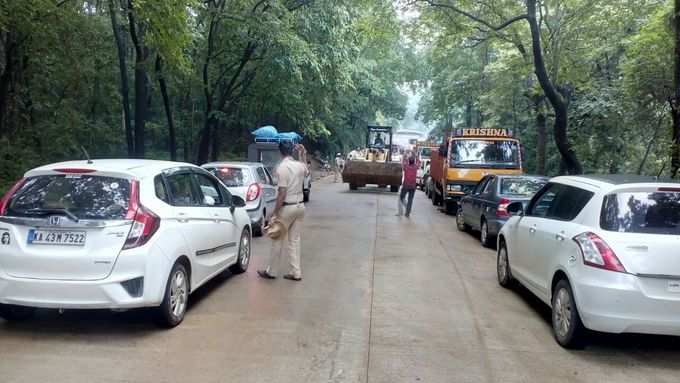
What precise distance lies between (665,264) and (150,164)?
17.0 feet

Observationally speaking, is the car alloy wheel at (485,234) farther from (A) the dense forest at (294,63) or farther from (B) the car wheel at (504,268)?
(A) the dense forest at (294,63)

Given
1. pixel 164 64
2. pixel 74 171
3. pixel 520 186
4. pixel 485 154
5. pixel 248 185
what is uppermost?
pixel 164 64

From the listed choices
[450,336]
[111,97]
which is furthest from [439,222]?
[111,97]

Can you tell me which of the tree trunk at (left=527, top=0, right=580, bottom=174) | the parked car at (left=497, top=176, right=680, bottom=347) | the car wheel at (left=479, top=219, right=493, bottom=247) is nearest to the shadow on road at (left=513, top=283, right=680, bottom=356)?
the parked car at (left=497, top=176, right=680, bottom=347)

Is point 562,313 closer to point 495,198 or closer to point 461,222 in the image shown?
point 495,198

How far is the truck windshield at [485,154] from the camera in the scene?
17.5 m

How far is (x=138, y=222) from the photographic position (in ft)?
18.5

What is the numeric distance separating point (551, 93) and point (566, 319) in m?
11.6

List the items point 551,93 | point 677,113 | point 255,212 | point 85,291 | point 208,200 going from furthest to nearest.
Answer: point 551,93
point 255,212
point 677,113
point 208,200
point 85,291

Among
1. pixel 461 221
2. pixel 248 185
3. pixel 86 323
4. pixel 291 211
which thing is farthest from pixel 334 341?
pixel 461 221

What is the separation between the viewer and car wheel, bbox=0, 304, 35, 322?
233 inches

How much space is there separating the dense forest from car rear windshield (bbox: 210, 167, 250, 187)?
3.16 meters

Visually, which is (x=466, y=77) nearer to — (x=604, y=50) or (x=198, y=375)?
(x=604, y=50)

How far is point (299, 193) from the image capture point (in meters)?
8.16
